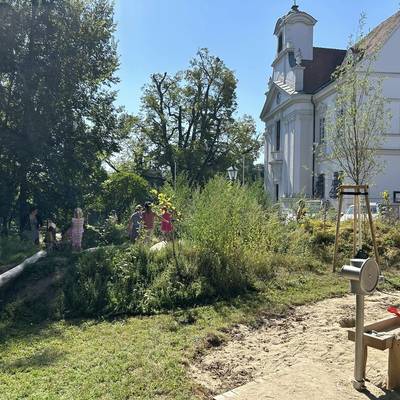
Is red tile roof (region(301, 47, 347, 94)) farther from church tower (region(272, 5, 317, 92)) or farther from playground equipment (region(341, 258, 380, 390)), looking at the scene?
playground equipment (region(341, 258, 380, 390))

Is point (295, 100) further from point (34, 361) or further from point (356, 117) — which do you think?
point (34, 361)

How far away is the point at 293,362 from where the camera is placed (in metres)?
5.08

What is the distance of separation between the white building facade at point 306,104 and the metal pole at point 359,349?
958 inches

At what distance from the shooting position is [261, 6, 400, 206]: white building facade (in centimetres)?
2872

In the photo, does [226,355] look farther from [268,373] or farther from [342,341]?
[342,341]

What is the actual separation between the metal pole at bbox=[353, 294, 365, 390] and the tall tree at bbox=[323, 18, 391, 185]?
8490 mm

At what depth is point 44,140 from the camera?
1967 cm

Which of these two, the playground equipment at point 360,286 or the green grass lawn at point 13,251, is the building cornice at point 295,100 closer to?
the green grass lawn at point 13,251

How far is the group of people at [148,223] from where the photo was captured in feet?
33.4

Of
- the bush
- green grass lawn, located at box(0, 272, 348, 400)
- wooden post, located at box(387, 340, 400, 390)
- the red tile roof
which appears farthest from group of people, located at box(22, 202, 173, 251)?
the red tile roof

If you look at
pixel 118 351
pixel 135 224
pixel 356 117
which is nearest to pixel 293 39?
pixel 356 117

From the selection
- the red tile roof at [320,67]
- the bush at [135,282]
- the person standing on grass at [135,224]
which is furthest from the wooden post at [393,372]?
the red tile roof at [320,67]

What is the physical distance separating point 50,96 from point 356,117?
12.5 metres

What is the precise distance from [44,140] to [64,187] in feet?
6.80
